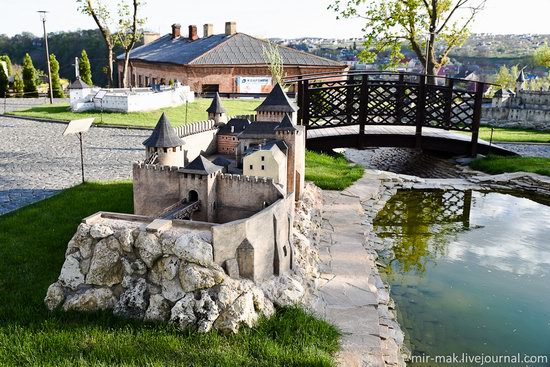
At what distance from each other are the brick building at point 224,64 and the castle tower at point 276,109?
2499 cm

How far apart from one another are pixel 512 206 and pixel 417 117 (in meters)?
7.12

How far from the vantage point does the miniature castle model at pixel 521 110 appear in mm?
41469

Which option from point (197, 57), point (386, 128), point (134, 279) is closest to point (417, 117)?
point (386, 128)

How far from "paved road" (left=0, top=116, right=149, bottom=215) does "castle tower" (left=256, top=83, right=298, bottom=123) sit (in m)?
5.29

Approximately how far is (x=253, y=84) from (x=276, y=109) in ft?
87.3

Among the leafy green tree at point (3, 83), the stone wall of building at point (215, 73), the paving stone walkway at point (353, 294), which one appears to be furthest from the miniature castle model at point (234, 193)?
the leafy green tree at point (3, 83)

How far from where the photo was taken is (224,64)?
129ft

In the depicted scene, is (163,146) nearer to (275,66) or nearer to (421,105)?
(421,105)

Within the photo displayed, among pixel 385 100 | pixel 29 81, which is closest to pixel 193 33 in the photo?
pixel 29 81

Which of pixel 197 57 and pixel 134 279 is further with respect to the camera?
pixel 197 57

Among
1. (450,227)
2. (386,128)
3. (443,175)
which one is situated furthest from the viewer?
(386,128)

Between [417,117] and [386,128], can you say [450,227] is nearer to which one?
[417,117]

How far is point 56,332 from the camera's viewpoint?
823cm

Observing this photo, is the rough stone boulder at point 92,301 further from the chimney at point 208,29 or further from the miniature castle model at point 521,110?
the chimney at point 208,29
